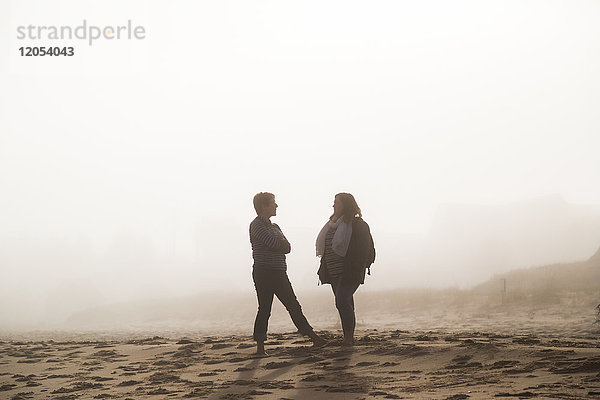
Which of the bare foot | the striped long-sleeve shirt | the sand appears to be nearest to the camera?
the sand

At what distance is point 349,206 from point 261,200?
1.34 m

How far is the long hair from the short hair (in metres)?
1.06

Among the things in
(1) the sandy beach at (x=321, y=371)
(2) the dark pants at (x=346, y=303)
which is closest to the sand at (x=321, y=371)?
(1) the sandy beach at (x=321, y=371)

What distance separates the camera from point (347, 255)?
10781mm

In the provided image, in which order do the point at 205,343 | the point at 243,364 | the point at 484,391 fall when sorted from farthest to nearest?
1. the point at 205,343
2. the point at 243,364
3. the point at 484,391

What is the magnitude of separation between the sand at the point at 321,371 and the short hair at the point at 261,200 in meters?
2.20

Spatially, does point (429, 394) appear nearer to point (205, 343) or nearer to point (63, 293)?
point (205, 343)

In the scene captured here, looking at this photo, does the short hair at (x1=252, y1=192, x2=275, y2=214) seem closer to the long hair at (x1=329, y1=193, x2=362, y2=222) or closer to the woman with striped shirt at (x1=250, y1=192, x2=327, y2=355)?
the woman with striped shirt at (x1=250, y1=192, x2=327, y2=355)

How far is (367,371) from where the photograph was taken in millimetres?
8812

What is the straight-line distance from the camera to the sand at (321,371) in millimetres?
7453

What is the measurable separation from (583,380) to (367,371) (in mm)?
2611

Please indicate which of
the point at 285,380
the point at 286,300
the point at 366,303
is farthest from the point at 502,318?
the point at 285,380

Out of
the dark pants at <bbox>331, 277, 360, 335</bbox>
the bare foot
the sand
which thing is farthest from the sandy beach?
the dark pants at <bbox>331, 277, 360, 335</bbox>

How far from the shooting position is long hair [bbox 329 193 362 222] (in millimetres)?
10852
